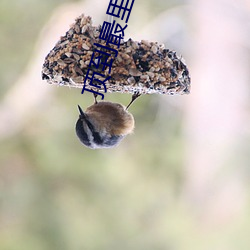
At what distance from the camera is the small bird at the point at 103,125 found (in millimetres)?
1228

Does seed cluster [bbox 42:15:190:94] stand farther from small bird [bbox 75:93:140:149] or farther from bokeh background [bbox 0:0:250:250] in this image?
bokeh background [bbox 0:0:250:250]

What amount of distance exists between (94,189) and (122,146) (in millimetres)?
330

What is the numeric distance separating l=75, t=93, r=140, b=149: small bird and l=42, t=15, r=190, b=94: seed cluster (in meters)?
0.18

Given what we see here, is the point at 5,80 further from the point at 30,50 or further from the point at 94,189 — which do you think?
the point at 94,189

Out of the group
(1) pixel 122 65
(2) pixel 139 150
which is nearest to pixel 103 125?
(1) pixel 122 65

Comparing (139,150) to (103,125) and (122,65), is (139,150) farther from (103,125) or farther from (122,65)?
(122,65)

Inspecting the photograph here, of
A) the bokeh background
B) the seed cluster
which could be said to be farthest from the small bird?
the bokeh background

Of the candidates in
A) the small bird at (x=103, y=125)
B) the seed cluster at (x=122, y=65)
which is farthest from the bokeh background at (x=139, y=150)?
the seed cluster at (x=122, y=65)

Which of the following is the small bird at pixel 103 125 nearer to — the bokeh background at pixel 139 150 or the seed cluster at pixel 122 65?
the seed cluster at pixel 122 65

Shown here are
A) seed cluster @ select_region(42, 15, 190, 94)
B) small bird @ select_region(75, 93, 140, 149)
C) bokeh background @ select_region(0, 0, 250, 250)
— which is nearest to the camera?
seed cluster @ select_region(42, 15, 190, 94)

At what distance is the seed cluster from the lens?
1.01 metres

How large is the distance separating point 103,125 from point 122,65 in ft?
0.91

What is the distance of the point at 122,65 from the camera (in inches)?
40.1

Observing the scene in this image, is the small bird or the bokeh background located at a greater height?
the bokeh background
